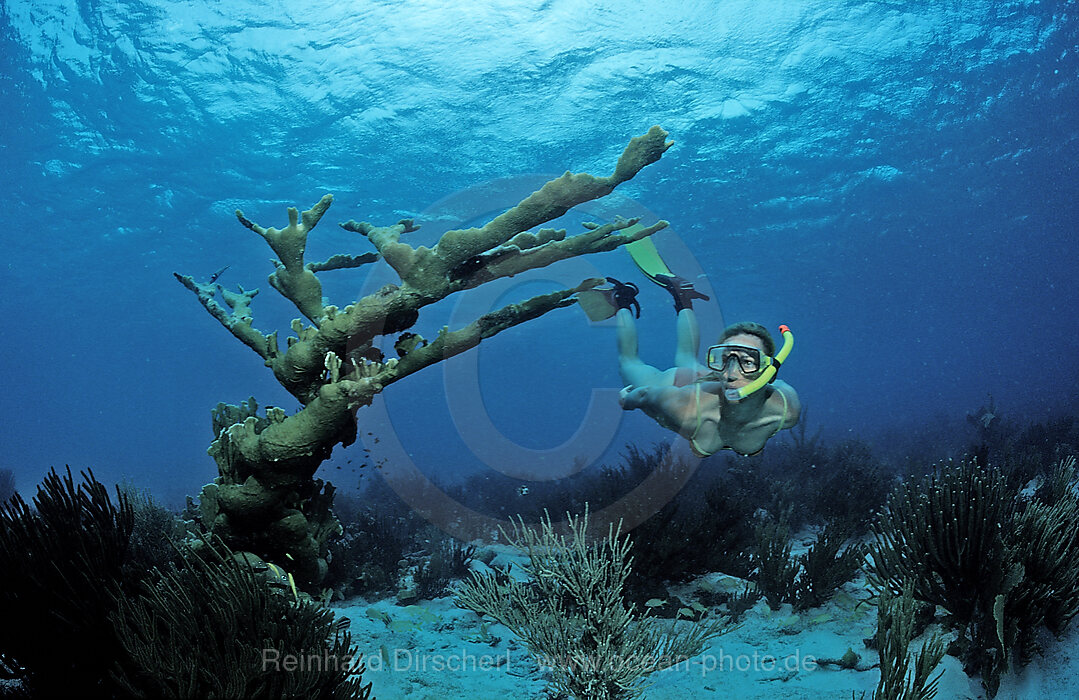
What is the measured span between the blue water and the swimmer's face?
2724mm

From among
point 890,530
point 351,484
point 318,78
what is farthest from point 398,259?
point 351,484

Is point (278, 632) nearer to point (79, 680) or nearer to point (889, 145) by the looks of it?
point (79, 680)

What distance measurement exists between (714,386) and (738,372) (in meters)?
0.30

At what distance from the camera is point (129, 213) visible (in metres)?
22.3

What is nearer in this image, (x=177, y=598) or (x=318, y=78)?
(x=177, y=598)

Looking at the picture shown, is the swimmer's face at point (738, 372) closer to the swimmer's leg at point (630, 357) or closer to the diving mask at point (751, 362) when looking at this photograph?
the diving mask at point (751, 362)

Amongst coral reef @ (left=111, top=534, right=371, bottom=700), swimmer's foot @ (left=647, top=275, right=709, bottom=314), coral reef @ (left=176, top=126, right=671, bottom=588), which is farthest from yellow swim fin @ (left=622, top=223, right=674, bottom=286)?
coral reef @ (left=111, top=534, right=371, bottom=700)

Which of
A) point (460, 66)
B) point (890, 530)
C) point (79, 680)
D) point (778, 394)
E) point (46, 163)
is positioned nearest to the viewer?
point (79, 680)

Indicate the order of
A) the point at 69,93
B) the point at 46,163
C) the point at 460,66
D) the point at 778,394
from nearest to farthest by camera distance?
the point at 778,394, the point at 460,66, the point at 69,93, the point at 46,163

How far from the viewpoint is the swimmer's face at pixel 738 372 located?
174 inches

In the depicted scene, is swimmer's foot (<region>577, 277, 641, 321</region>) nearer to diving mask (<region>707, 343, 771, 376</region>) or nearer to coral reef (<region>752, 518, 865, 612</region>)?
diving mask (<region>707, 343, 771, 376</region>)

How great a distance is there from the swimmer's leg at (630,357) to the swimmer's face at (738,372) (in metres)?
0.95

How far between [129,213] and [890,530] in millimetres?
28796

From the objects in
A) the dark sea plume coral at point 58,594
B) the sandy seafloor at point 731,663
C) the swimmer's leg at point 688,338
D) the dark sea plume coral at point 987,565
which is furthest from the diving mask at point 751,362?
the dark sea plume coral at point 58,594
